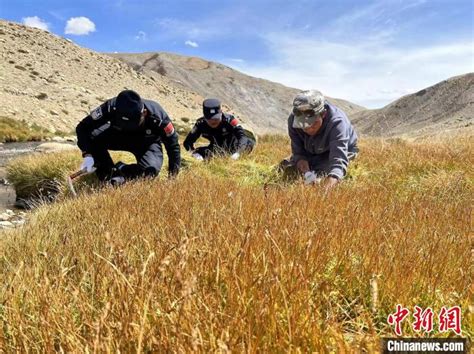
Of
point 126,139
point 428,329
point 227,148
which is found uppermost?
point 126,139

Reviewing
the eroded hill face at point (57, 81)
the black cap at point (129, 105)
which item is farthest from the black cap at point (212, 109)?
the eroded hill face at point (57, 81)

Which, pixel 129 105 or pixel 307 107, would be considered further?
pixel 129 105

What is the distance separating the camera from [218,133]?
812cm

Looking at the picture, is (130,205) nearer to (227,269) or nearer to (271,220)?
(271,220)

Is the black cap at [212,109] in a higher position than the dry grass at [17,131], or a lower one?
lower

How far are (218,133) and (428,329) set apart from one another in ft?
22.7

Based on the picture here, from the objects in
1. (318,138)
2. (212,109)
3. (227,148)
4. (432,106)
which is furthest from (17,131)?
(432,106)

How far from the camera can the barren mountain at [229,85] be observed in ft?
259

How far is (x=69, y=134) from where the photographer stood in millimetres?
20547

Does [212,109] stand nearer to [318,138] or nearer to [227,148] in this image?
[227,148]

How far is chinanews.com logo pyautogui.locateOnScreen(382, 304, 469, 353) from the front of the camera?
127cm

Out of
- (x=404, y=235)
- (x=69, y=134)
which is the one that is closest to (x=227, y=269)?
(x=404, y=235)

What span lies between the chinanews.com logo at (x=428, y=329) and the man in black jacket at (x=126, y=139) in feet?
13.8

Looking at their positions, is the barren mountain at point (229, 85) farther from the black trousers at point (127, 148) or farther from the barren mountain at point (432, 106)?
the black trousers at point (127, 148)
